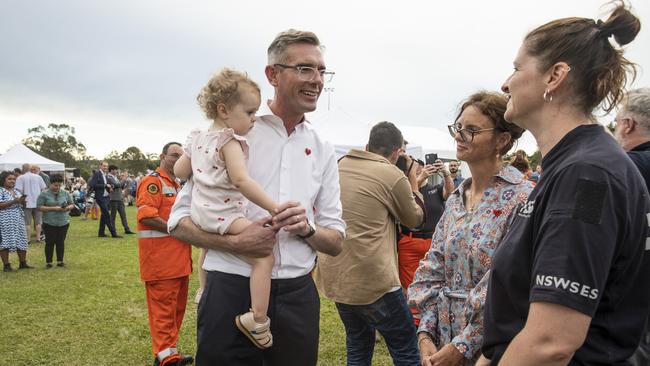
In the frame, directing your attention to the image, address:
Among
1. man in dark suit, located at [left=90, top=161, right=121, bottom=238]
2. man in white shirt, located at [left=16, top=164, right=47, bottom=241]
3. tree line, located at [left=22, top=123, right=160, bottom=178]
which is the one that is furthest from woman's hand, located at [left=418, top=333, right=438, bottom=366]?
tree line, located at [left=22, top=123, right=160, bottom=178]

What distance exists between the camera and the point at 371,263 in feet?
10.9

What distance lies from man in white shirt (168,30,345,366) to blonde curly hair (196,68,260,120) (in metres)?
0.15

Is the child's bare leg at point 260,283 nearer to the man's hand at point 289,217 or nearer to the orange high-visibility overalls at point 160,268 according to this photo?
the man's hand at point 289,217

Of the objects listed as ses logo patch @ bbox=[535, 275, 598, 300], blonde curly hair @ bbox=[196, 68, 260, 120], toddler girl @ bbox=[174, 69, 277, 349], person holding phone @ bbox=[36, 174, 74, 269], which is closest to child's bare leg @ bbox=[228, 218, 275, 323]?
toddler girl @ bbox=[174, 69, 277, 349]

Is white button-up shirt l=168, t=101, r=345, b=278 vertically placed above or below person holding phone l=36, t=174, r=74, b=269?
above

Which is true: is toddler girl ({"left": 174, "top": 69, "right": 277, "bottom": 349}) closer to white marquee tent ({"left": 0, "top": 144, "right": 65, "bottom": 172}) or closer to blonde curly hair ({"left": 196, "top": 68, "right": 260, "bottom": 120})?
blonde curly hair ({"left": 196, "top": 68, "right": 260, "bottom": 120})

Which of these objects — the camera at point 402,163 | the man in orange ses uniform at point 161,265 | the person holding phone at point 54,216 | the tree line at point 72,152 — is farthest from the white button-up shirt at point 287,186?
the tree line at point 72,152

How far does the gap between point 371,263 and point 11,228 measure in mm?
8920

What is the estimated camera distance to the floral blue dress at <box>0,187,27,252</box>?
922 cm

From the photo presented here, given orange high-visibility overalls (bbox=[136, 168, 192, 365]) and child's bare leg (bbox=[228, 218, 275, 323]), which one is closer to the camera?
child's bare leg (bbox=[228, 218, 275, 323])

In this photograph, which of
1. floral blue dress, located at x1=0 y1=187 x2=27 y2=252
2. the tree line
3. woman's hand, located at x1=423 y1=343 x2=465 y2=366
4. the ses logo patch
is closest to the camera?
the ses logo patch

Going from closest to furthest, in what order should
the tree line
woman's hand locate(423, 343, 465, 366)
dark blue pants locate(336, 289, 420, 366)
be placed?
woman's hand locate(423, 343, 465, 366)
dark blue pants locate(336, 289, 420, 366)
the tree line

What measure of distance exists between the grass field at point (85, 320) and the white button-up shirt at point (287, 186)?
9.47ft

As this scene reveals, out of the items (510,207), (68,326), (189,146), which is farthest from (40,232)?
(510,207)
